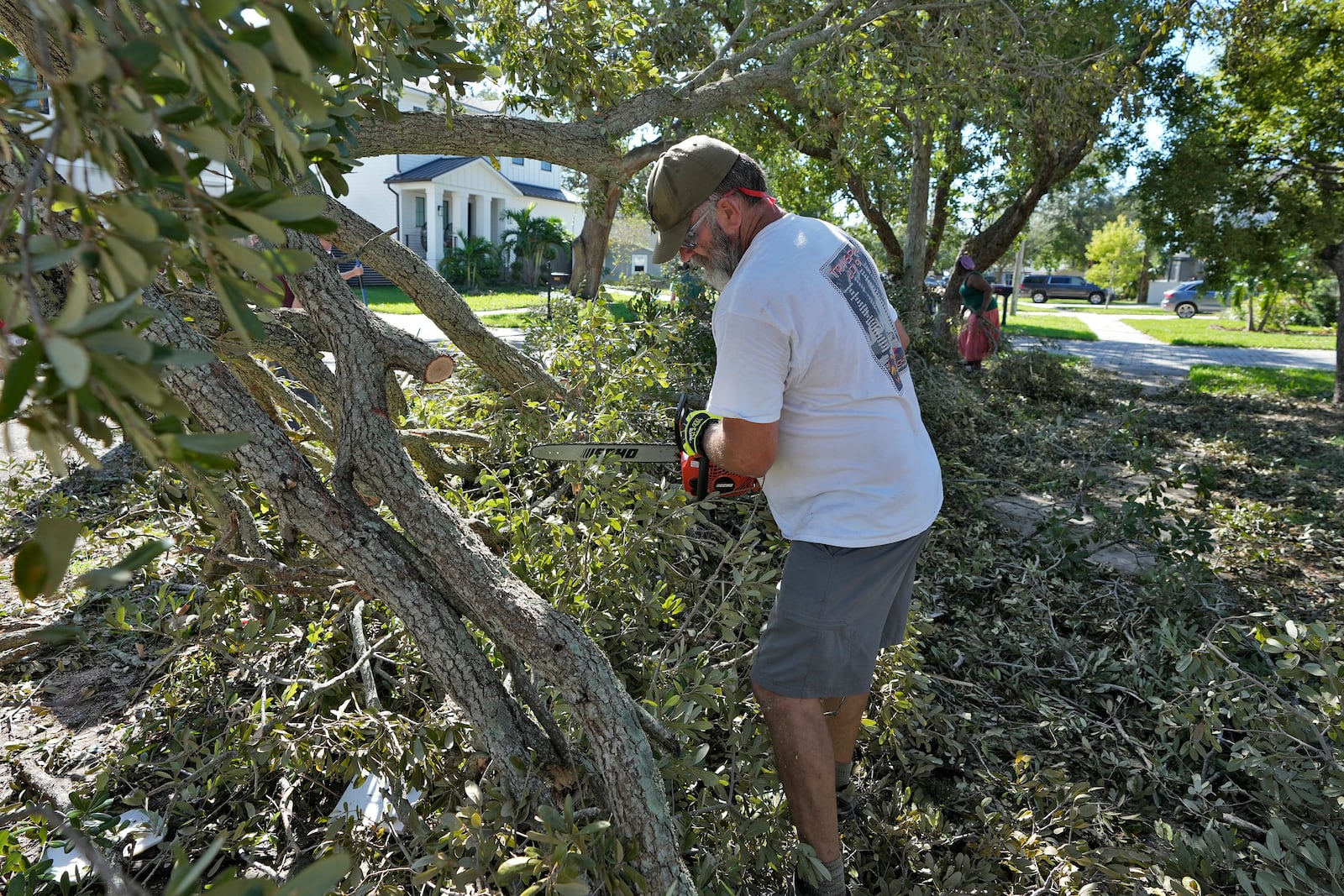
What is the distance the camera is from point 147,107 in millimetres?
894

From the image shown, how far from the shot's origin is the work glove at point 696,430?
2562 millimetres

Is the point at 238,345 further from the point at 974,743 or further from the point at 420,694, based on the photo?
the point at 974,743

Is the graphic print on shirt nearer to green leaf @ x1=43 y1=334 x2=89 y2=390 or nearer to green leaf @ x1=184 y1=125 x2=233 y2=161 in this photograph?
green leaf @ x1=184 y1=125 x2=233 y2=161

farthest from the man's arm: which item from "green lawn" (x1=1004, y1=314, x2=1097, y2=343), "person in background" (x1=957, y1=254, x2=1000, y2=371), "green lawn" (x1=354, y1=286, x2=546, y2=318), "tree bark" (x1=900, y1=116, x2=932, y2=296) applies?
"green lawn" (x1=1004, y1=314, x2=1097, y2=343)

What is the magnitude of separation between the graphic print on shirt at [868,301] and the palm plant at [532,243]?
28.0 m

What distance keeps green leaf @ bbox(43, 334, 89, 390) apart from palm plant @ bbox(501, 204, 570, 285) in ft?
97.3

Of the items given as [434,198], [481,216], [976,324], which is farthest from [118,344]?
[481,216]

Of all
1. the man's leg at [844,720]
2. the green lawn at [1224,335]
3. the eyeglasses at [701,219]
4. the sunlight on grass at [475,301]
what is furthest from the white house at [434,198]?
the man's leg at [844,720]

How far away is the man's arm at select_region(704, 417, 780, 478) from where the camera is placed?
2.31 m

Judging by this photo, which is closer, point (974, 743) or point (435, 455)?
point (974, 743)

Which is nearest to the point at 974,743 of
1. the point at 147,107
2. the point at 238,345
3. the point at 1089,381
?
the point at 238,345

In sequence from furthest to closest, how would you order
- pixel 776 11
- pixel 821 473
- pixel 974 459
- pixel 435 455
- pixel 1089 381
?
pixel 1089 381
pixel 776 11
pixel 974 459
pixel 435 455
pixel 821 473

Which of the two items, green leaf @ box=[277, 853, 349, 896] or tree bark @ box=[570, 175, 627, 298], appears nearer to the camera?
green leaf @ box=[277, 853, 349, 896]

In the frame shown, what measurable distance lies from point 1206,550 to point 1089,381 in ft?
30.0
